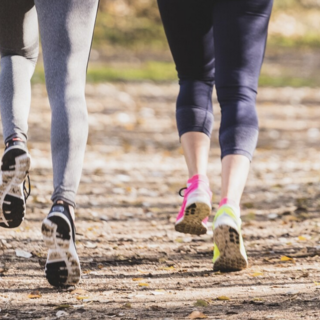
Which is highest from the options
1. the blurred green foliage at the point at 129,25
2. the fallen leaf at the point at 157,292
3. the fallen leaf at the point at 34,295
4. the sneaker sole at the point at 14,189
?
the blurred green foliage at the point at 129,25

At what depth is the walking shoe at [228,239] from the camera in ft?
9.91

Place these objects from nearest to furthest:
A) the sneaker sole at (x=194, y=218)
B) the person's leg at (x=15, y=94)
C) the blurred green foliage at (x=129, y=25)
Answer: the person's leg at (x=15, y=94)
the sneaker sole at (x=194, y=218)
the blurred green foliage at (x=129, y=25)

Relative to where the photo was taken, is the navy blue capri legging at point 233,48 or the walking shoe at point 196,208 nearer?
the navy blue capri legging at point 233,48

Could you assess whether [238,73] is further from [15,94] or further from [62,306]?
[62,306]

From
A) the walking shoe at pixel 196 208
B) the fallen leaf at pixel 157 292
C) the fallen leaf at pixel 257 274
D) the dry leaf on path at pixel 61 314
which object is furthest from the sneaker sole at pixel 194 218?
the dry leaf on path at pixel 61 314

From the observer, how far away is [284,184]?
20.2ft

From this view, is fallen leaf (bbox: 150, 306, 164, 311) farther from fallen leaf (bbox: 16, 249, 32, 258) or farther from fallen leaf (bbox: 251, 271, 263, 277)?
fallen leaf (bbox: 16, 249, 32, 258)

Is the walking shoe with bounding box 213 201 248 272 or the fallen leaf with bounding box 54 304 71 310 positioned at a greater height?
the walking shoe with bounding box 213 201 248 272

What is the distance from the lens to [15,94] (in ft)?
10.5

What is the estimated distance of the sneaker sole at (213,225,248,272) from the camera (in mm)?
3021

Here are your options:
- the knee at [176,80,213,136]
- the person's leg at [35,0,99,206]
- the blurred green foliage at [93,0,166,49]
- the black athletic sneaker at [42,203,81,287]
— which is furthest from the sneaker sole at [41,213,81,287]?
the blurred green foliage at [93,0,166,49]

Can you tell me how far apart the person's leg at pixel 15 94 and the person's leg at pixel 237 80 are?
0.87 metres

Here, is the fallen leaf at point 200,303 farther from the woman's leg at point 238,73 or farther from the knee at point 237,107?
the knee at point 237,107

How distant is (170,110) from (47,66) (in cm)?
789
